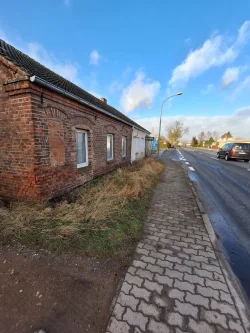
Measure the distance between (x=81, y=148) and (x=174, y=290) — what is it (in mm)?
5123

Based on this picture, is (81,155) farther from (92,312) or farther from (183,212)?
(92,312)

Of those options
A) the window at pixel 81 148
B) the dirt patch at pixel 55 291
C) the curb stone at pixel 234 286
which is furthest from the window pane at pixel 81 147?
the curb stone at pixel 234 286

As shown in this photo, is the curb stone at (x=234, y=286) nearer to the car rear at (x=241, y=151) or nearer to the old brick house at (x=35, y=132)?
the old brick house at (x=35, y=132)

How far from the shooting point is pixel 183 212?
451cm

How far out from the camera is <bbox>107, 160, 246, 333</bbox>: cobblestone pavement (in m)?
1.68

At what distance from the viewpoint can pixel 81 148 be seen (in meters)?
6.03

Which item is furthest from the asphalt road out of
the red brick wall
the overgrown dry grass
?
the red brick wall

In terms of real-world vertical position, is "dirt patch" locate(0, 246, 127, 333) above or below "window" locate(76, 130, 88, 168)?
below

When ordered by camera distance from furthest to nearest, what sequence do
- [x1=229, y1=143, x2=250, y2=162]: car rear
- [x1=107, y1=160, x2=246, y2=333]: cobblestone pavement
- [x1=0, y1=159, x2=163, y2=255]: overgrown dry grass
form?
[x1=229, y1=143, x2=250, y2=162]: car rear < [x1=0, y1=159, x2=163, y2=255]: overgrown dry grass < [x1=107, y1=160, x2=246, y2=333]: cobblestone pavement

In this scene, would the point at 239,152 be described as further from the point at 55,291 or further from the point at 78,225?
the point at 55,291

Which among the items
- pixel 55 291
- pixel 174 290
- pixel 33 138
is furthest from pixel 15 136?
pixel 174 290

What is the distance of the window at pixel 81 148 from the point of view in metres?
5.80

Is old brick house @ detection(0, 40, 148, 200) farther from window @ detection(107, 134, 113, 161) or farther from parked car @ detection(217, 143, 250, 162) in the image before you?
parked car @ detection(217, 143, 250, 162)

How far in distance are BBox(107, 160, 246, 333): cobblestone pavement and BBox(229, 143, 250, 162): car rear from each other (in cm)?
1635
